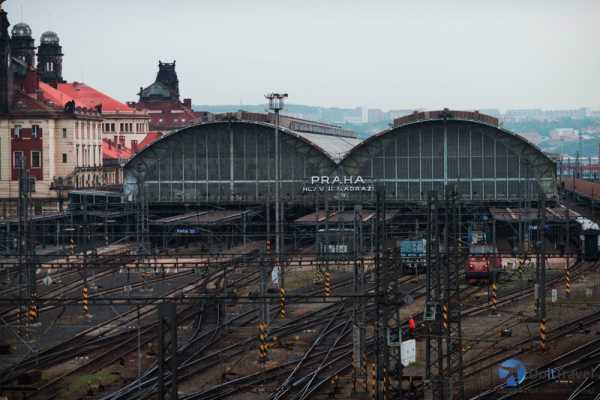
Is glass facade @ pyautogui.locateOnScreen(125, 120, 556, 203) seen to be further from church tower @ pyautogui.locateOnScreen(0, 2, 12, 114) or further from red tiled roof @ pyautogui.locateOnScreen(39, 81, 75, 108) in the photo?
red tiled roof @ pyautogui.locateOnScreen(39, 81, 75, 108)

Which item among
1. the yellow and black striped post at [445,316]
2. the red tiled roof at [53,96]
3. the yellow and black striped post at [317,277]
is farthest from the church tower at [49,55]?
the yellow and black striped post at [445,316]

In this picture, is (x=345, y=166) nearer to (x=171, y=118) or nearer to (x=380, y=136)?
(x=380, y=136)

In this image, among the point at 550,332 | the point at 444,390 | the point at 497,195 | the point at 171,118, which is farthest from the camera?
the point at 171,118

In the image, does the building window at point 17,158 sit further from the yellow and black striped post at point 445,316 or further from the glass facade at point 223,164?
the yellow and black striped post at point 445,316

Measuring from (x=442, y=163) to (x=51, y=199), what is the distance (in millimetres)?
30281

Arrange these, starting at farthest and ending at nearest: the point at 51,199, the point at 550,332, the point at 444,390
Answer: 1. the point at 51,199
2. the point at 550,332
3. the point at 444,390

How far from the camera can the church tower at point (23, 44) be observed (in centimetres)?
12062

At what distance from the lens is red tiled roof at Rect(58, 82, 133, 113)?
132000 millimetres

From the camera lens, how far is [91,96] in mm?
135750

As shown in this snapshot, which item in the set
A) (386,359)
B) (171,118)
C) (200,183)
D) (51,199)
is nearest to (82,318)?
(386,359)

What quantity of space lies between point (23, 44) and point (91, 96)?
15310 millimetres

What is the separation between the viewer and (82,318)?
47562 millimetres

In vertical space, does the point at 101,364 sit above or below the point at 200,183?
below

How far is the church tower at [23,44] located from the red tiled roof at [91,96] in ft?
26.1
